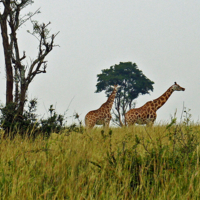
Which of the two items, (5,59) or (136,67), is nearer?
(5,59)

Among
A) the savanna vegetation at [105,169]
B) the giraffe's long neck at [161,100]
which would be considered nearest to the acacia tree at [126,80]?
the giraffe's long neck at [161,100]

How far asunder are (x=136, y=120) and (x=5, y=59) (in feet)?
20.0

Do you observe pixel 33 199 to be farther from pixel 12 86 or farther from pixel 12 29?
pixel 12 29

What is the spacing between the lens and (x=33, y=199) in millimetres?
3885

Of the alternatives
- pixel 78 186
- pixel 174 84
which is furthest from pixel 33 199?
pixel 174 84

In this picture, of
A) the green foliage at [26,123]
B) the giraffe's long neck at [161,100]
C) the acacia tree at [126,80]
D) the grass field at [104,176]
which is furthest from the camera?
the acacia tree at [126,80]

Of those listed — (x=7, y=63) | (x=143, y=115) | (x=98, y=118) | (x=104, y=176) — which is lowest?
(x=104, y=176)

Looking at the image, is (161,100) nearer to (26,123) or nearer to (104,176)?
(26,123)

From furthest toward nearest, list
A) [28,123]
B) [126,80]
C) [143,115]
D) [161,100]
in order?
[126,80] → [161,100] → [143,115] → [28,123]

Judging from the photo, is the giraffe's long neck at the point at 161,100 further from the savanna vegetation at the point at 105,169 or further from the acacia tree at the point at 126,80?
the acacia tree at the point at 126,80

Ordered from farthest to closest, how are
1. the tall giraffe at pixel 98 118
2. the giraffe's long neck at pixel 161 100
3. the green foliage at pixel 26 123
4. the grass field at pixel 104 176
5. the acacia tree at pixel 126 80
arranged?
the acacia tree at pixel 126 80 < the giraffe's long neck at pixel 161 100 < the tall giraffe at pixel 98 118 < the green foliage at pixel 26 123 < the grass field at pixel 104 176

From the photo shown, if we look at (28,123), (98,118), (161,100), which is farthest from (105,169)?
(161,100)

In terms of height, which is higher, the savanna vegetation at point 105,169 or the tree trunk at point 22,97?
the tree trunk at point 22,97

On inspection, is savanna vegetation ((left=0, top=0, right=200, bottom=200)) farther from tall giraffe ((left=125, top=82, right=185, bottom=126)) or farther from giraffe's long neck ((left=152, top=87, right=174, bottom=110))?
giraffe's long neck ((left=152, top=87, right=174, bottom=110))
